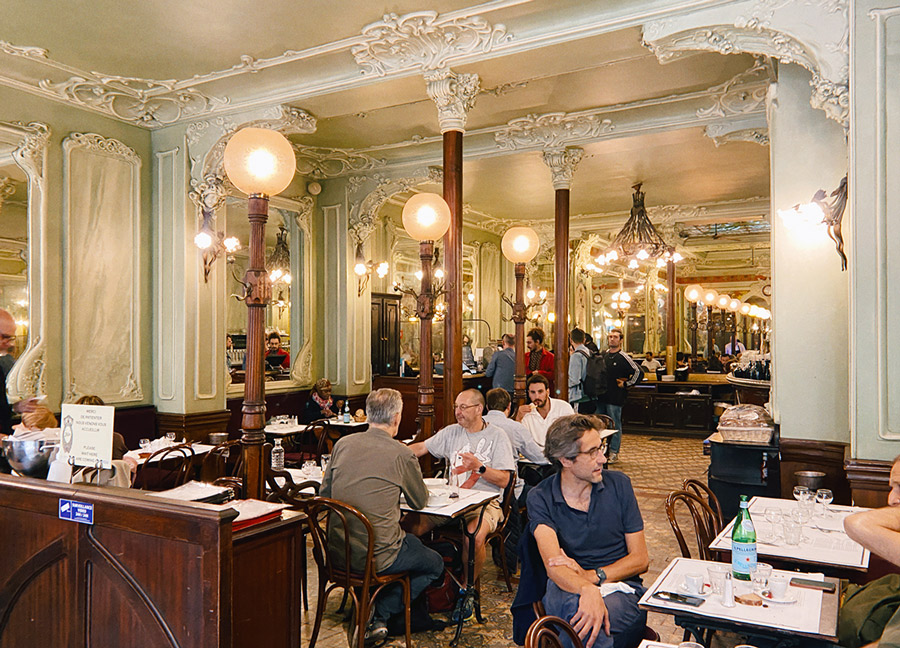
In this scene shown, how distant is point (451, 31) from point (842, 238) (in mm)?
3156

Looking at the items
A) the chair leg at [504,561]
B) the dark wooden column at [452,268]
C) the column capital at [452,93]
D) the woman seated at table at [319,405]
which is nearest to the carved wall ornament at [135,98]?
the column capital at [452,93]

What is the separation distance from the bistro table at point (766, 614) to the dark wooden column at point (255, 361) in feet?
7.22

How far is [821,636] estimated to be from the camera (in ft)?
6.77

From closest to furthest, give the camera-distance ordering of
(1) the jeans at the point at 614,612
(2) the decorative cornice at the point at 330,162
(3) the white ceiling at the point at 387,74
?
(1) the jeans at the point at 614,612
(3) the white ceiling at the point at 387,74
(2) the decorative cornice at the point at 330,162

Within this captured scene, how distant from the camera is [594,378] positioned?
9453mm

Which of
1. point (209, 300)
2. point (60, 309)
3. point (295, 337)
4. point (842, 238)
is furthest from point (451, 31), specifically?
point (295, 337)

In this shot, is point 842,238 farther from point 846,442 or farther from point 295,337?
point 295,337

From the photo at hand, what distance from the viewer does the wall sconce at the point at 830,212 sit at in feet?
14.2

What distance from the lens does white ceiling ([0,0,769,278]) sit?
4.95 m

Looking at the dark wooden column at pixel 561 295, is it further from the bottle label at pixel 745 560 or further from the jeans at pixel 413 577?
the bottle label at pixel 745 560

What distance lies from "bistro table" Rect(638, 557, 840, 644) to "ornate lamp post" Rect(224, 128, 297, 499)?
87.1 inches

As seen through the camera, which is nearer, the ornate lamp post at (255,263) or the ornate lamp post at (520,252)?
the ornate lamp post at (255,263)

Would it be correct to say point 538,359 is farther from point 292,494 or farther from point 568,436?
point 568,436

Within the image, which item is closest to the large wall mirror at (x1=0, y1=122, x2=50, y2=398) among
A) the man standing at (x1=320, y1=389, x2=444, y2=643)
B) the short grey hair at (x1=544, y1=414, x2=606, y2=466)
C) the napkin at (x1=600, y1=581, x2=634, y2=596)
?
the man standing at (x1=320, y1=389, x2=444, y2=643)
